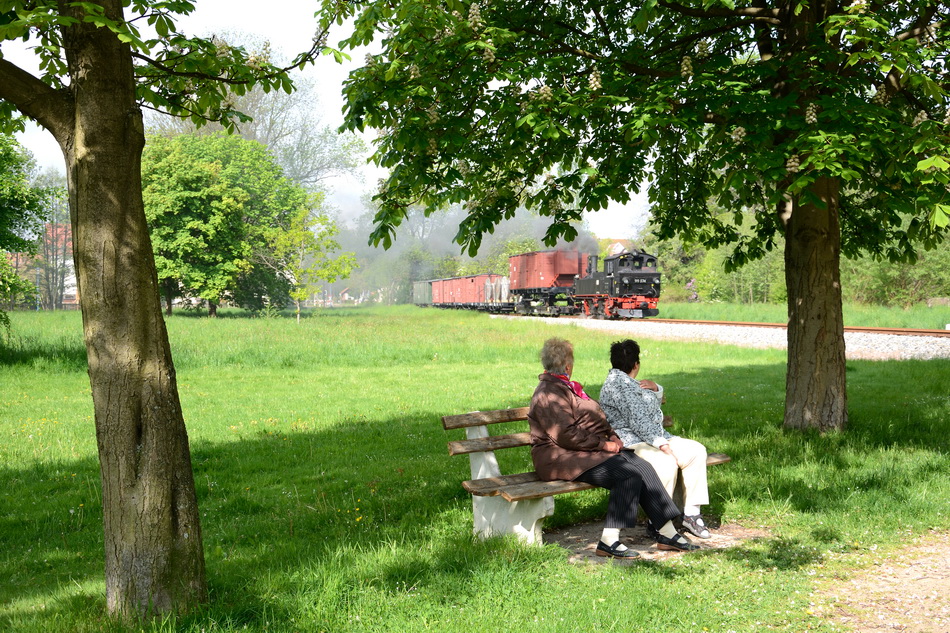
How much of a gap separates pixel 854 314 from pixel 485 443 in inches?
1080

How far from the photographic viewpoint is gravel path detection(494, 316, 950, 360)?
16.8 m

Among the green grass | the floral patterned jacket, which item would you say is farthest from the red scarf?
the green grass

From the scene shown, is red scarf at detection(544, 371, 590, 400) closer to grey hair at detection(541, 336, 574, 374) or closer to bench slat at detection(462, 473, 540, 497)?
grey hair at detection(541, 336, 574, 374)

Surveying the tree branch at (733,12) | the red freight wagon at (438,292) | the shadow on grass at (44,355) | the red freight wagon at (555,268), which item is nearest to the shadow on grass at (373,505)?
the tree branch at (733,12)

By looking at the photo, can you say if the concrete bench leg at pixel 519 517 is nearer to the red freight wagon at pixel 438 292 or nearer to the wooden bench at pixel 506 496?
the wooden bench at pixel 506 496

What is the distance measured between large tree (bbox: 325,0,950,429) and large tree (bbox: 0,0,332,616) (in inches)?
88.2

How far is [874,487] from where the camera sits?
19.7ft

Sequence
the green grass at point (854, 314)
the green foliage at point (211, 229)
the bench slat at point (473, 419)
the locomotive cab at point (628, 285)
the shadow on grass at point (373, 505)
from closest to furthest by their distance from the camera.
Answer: the shadow on grass at point (373, 505), the bench slat at point (473, 419), the green grass at point (854, 314), the locomotive cab at point (628, 285), the green foliage at point (211, 229)

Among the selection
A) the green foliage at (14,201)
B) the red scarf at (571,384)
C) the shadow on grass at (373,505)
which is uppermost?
the green foliage at (14,201)

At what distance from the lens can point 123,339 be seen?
347 cm

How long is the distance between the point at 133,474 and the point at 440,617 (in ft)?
5.50

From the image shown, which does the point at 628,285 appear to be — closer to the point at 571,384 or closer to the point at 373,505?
the point at 373,505

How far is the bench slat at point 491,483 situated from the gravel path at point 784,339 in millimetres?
13737

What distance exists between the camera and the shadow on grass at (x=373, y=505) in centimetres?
412
